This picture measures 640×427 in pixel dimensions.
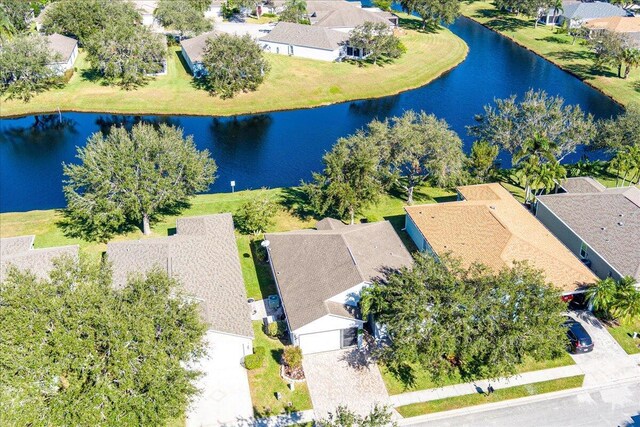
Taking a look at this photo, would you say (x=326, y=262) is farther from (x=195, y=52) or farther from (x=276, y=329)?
(x=195, y=52)

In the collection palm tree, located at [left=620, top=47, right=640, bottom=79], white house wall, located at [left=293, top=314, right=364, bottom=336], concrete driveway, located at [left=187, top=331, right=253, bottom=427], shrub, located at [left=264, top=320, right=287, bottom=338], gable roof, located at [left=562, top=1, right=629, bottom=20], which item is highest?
gable roof, located at [left=562, top=1, right=629, bottom=20]

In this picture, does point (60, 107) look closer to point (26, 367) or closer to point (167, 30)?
point (167, 30)

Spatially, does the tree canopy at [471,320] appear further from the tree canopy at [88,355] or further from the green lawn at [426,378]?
the tree canopy at [88,355]

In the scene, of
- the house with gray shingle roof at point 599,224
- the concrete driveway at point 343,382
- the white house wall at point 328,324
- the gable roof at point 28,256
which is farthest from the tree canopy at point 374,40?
the concrete driveway at point 343,382

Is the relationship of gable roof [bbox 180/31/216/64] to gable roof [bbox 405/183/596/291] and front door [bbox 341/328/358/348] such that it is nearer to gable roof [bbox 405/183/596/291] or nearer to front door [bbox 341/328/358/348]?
gable roof [bbox 405/183/596/291]

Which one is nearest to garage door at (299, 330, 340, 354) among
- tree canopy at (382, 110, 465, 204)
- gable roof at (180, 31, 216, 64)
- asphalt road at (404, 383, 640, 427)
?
asphalt road at (404, 383, 640, 427)

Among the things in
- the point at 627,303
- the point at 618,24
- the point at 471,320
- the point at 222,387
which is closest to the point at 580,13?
the point at 618,24

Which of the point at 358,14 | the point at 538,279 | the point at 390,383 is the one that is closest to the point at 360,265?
the point at 390,383
